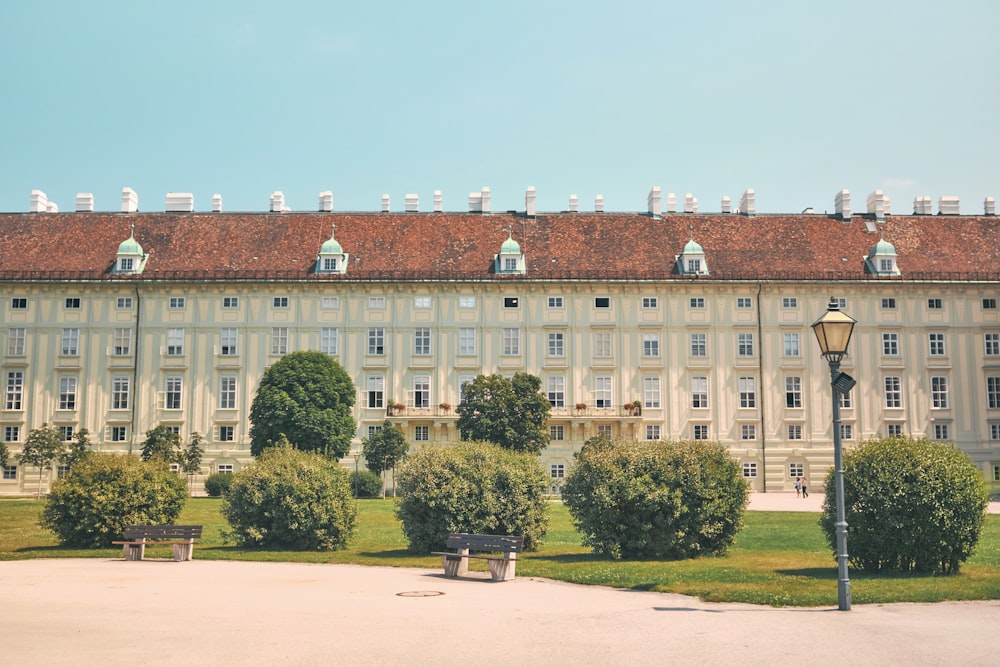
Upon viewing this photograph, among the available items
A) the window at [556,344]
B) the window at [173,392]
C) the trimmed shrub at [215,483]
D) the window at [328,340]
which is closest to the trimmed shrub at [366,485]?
the trimmed shrub at [215,483]

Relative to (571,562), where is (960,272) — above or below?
above

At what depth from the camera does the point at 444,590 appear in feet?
69.1

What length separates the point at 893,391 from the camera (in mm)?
73312

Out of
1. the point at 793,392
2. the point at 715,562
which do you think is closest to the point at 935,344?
the point at 793,392

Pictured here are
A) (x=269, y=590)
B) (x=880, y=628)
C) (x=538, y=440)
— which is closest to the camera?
(x=880, y=628)

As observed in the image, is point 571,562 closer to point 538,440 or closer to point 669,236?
point 538,440

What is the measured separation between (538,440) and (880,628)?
45958 millimetres

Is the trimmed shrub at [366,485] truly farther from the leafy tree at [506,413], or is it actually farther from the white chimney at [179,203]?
the white chimney at [179,203]

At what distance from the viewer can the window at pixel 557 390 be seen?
72.4 meters

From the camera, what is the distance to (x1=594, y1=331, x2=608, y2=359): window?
240 feet

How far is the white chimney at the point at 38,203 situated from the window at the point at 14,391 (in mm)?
12495

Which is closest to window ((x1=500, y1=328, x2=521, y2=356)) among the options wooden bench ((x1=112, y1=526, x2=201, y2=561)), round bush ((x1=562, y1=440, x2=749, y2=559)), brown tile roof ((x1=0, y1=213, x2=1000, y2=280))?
brown tile roof ((x1=0, y1=213, x2=1000, y2=280))

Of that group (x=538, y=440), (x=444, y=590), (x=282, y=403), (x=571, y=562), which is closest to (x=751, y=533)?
(x=571, y=562)

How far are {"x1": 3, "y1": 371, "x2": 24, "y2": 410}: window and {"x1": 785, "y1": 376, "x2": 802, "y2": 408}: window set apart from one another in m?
49.7
